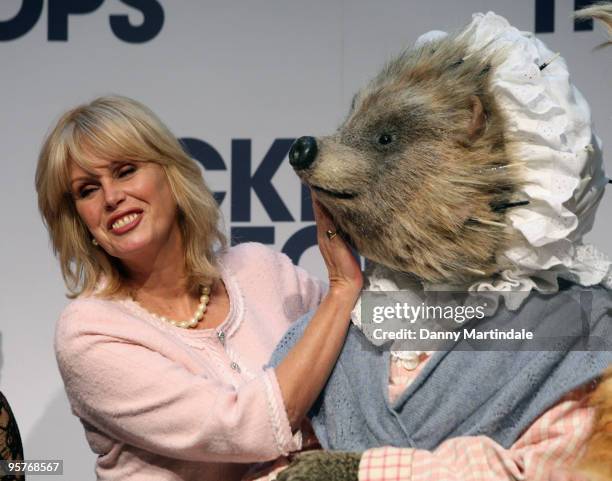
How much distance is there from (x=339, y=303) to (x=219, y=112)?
103 cm

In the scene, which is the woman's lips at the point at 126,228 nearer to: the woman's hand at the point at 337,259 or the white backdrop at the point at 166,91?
the woman's hand at the point at 337,259

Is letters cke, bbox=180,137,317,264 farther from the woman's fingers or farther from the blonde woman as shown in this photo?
the woman's fingers

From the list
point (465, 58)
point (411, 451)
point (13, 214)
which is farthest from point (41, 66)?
point (411, 451)

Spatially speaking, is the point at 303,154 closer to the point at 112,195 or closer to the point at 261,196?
the point at 112,195

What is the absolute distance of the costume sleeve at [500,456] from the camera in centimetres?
126

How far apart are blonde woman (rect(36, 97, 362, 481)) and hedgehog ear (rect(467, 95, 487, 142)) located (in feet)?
0.80

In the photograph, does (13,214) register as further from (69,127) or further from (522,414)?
(522,414)

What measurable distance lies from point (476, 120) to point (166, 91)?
3.97 feet

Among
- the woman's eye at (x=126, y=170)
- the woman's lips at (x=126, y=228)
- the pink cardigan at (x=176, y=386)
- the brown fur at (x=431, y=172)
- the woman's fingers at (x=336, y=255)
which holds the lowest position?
the pink cardigan at (x=176, y=386)

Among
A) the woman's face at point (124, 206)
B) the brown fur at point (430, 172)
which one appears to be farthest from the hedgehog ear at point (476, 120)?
the woman's face at point (124, 206)

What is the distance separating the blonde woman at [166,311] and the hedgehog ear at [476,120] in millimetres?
245

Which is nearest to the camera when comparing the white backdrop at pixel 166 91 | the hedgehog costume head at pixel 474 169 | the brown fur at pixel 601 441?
the brown fur at pixel 601 441

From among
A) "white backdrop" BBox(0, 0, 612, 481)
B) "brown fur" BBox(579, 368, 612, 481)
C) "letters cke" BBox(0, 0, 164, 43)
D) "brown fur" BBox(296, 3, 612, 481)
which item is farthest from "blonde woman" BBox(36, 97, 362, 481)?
"letters cke" BBox(0, 0, 164, 43)

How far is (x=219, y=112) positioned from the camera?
2.37 meters
